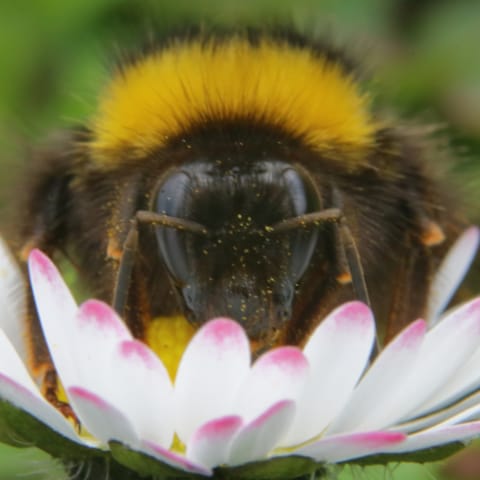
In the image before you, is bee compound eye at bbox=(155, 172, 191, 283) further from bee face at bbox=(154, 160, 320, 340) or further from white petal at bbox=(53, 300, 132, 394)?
white petal at bbox=(53, 300, 132, 394)

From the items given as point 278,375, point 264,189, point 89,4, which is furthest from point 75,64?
point 278,375

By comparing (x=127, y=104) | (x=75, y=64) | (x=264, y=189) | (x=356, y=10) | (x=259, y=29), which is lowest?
(x=264, y=189)

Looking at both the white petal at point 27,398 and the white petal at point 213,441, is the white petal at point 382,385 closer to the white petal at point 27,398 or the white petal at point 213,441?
the white petal at point 213,441

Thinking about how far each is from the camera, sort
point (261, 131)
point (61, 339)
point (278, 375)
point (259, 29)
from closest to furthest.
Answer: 1. point (278, 375)
2. point (61, 339)
3. point (261, 131)
4. point (259, 29)

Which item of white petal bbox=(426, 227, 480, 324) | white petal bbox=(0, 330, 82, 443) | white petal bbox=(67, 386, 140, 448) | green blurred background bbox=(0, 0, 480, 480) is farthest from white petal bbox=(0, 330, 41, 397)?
green blurred background bbox=(0, 0, 480, 480)

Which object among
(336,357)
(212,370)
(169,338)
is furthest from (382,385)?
(169,338)

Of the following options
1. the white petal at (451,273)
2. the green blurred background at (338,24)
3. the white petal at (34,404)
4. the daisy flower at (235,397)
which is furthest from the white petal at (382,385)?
the green blurred background at (338,24)

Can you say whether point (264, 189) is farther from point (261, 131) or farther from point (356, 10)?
point (356, 10)
